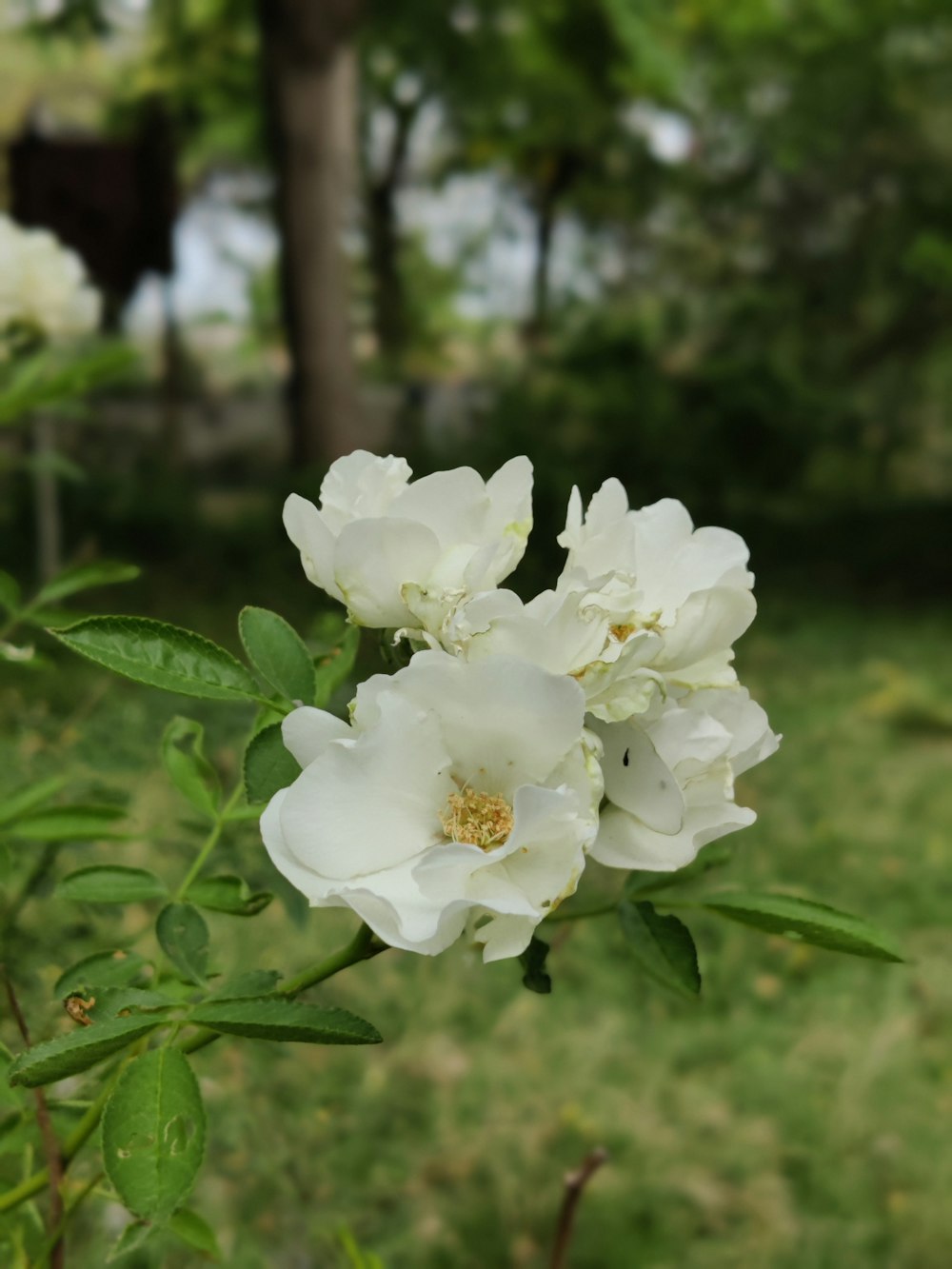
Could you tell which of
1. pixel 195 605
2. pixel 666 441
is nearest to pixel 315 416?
pixel 195 605

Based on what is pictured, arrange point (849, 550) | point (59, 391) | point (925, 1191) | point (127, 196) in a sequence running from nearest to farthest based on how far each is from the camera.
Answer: point (59, 391) → point (925, 1191) → point (127, 196) → point (849, 550)

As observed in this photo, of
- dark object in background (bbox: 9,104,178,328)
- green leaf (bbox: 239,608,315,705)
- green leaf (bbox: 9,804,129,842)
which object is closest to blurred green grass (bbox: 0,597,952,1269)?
green leaf (bbox: 9,804,129,842)

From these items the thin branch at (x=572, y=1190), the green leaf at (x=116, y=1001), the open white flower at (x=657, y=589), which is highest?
the open white flower at (x=657, y=589)

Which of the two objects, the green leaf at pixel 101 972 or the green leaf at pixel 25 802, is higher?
the green leaf at pixel 101 972

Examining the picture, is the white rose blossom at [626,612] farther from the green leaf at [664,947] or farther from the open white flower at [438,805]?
the green leaf at [664,947]

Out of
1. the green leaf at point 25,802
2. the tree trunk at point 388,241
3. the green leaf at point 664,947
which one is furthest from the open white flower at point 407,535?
the tree trunk at point 388,241

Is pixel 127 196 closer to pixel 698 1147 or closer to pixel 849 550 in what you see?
pixel 849 550
